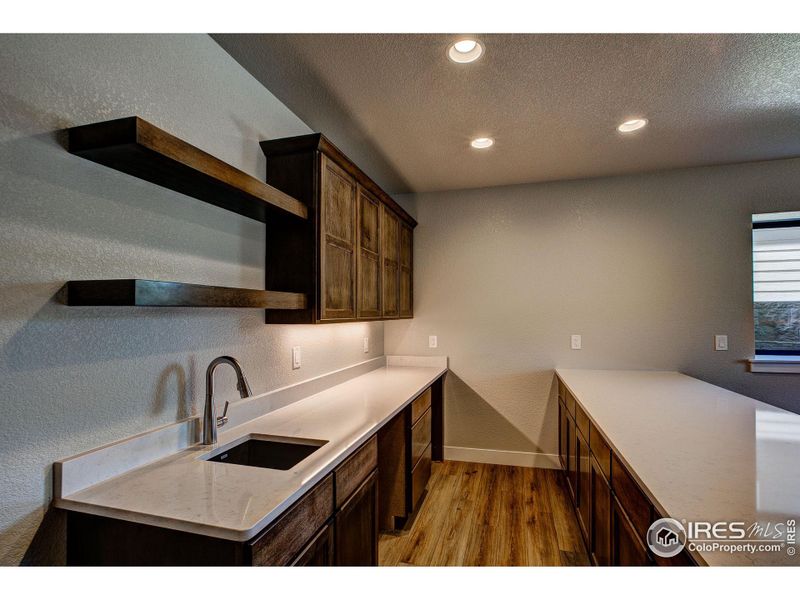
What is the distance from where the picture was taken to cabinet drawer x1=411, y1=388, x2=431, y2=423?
102 inches

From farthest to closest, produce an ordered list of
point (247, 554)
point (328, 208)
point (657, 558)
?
point (328, 208)
point (657, 558)
point (247, 554)

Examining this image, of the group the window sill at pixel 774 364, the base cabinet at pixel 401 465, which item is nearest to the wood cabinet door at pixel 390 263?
the base cabinet at pixel 401 465

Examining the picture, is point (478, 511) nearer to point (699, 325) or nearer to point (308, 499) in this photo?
point (308, 499)

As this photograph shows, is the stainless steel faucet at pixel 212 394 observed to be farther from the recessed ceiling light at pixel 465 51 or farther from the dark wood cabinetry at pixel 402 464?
the recessed ceiling light at pixel 465 51

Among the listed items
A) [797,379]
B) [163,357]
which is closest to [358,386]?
[163,357]

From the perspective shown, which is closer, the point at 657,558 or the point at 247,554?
the point at 247,554

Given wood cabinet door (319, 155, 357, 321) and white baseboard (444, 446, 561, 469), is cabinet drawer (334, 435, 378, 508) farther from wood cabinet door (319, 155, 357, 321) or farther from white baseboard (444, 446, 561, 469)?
white baseboard (444, 446, 561, 469)

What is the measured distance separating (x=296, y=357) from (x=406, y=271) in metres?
1.53

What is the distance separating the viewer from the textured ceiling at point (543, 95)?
5.62 ft

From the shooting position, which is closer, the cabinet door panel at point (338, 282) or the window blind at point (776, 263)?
the cabinet door panel at point (338, 282)

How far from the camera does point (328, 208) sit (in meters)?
2.06

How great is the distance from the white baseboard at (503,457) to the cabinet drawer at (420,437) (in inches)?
29.2

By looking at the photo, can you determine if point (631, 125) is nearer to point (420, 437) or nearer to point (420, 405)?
point (420, 405)

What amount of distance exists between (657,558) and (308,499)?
1.02m
